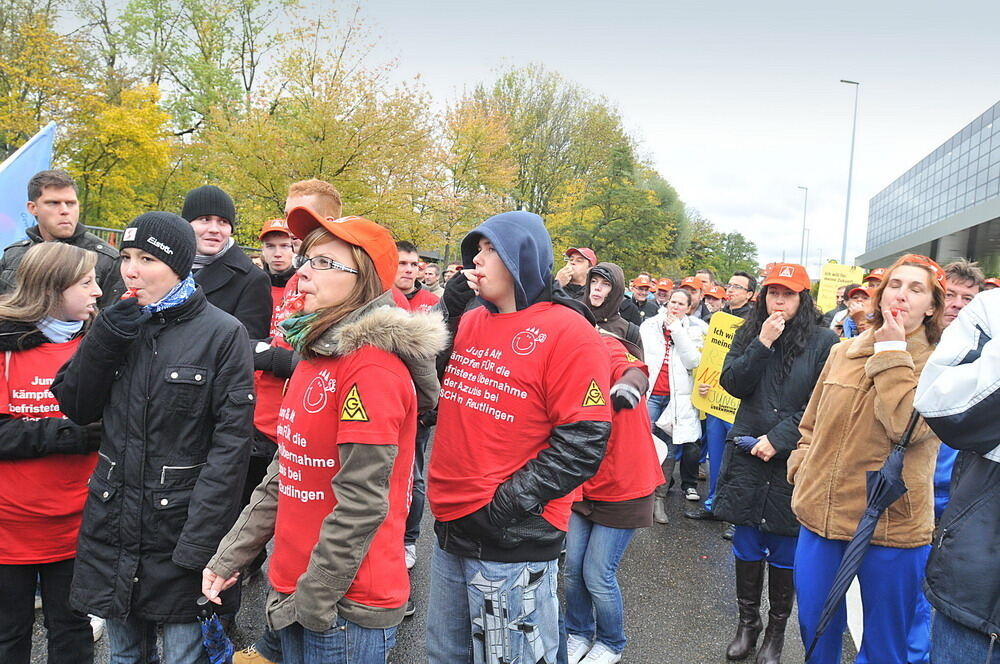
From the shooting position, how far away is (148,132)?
755 inches

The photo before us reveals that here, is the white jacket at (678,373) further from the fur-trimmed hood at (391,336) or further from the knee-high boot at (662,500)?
the fur-trimmed hood at (391,336)

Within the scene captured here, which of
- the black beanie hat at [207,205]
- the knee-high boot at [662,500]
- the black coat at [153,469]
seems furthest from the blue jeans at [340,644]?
the knee-high boot at [662,500]

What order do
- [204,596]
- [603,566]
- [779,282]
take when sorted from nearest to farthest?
1. [204,596]
2. [603,566]
3. [779,282]

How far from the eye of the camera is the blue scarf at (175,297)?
249 centimetres

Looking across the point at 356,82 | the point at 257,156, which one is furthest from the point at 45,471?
the point at 356,82

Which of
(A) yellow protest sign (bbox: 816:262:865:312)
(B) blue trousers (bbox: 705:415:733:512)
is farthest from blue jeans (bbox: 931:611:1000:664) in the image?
(A) yellow protest sign (bbox: 816:262:865:312)

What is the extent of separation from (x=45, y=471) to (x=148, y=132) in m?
19.6

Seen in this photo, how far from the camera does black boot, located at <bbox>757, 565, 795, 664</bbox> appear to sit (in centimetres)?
372

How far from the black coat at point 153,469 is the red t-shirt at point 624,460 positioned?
5.96 ft

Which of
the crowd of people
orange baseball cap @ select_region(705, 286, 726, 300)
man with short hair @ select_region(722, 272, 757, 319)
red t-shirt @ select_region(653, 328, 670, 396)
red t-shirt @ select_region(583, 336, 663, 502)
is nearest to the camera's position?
the crowd of people

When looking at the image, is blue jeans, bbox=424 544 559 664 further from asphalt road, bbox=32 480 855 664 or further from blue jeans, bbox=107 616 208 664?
asphalt road, bbox=32 480 855 664

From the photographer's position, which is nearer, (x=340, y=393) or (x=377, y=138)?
(x=340, y=393)

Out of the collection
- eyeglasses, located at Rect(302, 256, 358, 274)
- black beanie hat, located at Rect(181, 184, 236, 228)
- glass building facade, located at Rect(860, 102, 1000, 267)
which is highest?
glass building facade, located at Rect(860, 102, 1000, 267)

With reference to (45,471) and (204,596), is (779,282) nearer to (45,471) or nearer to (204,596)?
→ (204,596)
